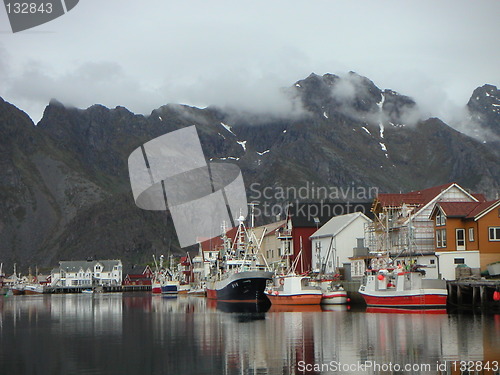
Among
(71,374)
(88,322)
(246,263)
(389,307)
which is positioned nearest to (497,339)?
(71,374)

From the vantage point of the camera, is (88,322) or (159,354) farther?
(88,322)

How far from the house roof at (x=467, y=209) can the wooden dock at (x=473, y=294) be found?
732 cm

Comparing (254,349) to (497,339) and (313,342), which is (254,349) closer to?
(313,342)

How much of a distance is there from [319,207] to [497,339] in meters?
66.8

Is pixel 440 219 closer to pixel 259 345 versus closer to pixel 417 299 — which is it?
pixel 417 299

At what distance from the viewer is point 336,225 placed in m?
89.9

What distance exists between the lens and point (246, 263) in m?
85.7

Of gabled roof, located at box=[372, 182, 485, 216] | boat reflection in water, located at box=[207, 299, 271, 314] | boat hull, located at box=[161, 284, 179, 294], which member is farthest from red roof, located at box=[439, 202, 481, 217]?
boat hull, located at box=[161, 284, 179, 294]

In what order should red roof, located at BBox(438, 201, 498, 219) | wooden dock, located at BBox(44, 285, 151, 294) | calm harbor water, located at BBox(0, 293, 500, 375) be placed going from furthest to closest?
1. wooden dock, located at BBox(44, 285, 151, 294)
2. red roof, located at BBox(438, 201, 498, 219)
3. calm harbor water, located at BBox(0, 293, 500, 375)

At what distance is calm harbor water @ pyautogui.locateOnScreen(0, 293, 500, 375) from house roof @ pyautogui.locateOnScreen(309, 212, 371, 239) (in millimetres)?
32234

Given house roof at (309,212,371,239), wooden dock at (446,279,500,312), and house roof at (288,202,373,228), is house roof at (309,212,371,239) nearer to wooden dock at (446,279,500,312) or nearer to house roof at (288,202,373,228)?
house roof at (288,202,373,228)

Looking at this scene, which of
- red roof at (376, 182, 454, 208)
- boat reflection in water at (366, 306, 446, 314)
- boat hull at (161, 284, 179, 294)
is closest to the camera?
boat reflection in water at (366, 306, 446, 314)

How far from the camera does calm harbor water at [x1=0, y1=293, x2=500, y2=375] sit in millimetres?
29188

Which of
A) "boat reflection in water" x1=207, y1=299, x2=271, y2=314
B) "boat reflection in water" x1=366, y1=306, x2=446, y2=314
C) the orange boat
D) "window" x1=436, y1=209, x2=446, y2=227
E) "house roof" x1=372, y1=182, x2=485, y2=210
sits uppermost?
"house roof" x1=372, y1=182, x2=485, y2=210
